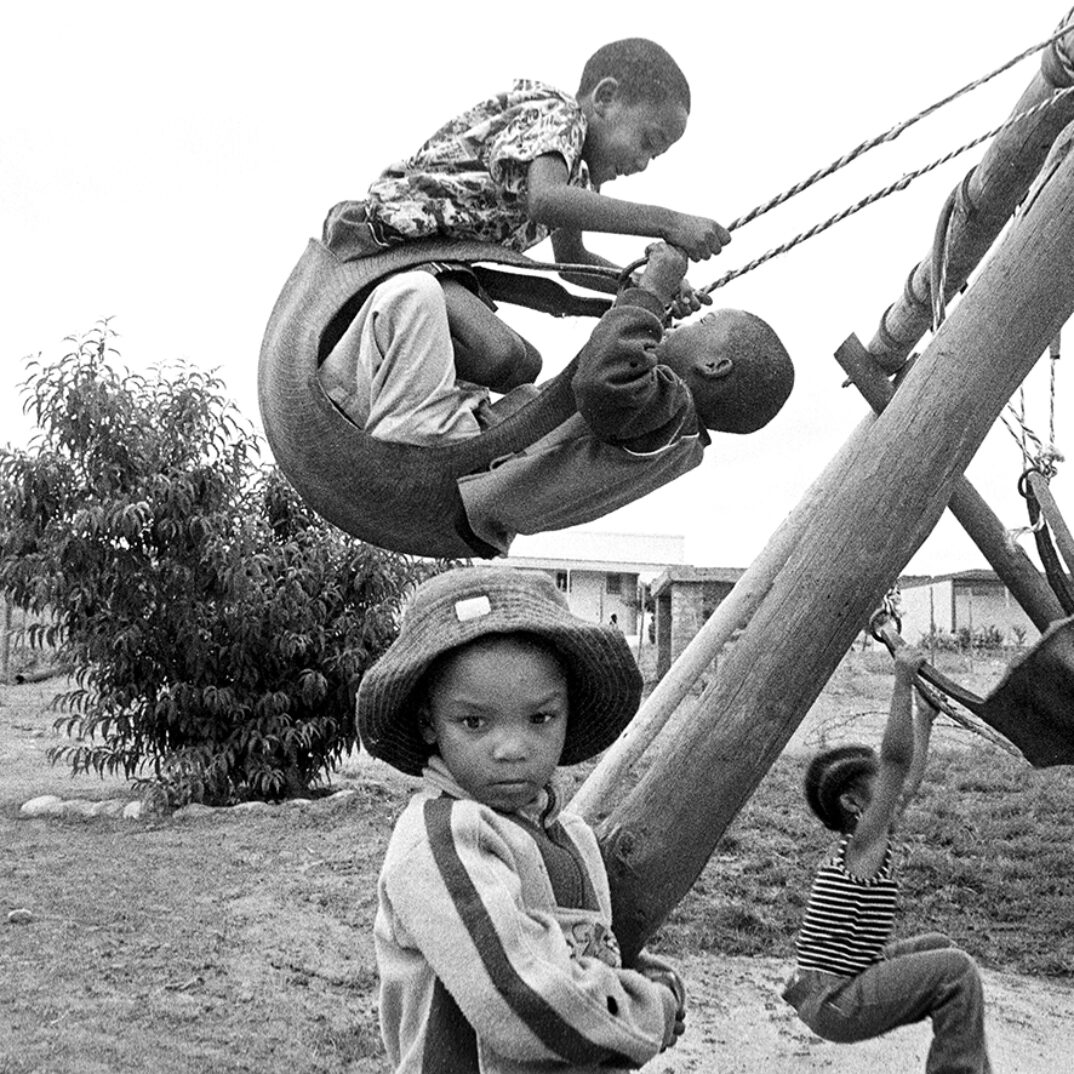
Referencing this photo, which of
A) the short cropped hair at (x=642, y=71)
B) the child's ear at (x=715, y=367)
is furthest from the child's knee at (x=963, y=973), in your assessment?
the short cropped hair at (x=642, y=71)

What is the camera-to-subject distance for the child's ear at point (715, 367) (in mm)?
2002

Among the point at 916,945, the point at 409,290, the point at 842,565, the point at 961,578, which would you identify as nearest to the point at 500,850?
the point at 842,565

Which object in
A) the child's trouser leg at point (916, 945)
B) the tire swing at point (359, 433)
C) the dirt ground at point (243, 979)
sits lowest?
the dirt ground at point (243, 979)

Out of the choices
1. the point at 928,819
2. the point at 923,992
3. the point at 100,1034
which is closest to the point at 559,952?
the point at 923,992

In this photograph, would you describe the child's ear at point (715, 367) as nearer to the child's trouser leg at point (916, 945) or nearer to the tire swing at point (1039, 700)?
the tire swing at point (1039, 700)

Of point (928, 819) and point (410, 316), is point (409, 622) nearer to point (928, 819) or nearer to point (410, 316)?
point (410, 316)

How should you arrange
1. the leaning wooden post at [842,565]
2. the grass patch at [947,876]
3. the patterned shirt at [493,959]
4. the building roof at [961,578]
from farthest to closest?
the building roof at [961,578], the grass patch at [947,876], the leaning wooden post at [842,565], the patterned shirt at [493,959]

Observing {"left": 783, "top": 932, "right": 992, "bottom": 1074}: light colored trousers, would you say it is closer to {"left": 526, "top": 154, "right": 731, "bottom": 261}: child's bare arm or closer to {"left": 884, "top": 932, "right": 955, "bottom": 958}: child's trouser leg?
{"left": 884, "top": 932, "right": 955, "bottom": 958}: child's trouser leg

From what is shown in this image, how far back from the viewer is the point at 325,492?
81.0 inches

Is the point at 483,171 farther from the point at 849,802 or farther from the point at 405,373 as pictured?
the point at 849,802

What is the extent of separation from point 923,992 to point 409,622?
2000 millimetres

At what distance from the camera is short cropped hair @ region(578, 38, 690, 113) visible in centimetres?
215

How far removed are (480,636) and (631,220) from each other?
2.84ft

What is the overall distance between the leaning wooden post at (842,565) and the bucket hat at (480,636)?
22 centimetres
